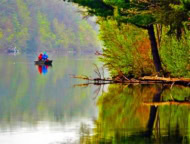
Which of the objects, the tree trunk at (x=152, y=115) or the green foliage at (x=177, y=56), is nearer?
the tree trunk at (x=152, y=115)

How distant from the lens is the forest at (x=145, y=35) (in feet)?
95.6

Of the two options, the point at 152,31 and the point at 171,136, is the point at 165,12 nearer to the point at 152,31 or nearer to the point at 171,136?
the point at 152,31

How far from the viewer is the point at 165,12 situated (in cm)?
2852

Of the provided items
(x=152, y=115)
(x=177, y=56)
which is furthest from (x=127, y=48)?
(x=152, y=115)

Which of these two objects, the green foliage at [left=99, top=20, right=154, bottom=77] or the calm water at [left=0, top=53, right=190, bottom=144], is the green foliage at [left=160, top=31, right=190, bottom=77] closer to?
the calm water at [left=0, top=53, right=190, bottom=144]

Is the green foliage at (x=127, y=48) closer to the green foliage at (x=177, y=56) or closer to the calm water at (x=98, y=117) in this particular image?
the green foliage at (x=177, y=56)

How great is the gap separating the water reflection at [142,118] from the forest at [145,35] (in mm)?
2845

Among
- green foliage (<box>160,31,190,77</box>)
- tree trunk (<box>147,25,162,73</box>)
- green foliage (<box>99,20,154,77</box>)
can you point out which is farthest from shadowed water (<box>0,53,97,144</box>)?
green foliage (<box>99,20,154,77</box>)

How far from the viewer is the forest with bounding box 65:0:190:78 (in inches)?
1147

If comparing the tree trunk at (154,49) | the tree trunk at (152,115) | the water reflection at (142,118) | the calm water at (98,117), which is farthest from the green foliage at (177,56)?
the tree trunk at (152,115)

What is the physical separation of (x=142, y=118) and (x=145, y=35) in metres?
19.8

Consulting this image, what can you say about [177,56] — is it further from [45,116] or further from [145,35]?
[45,116]

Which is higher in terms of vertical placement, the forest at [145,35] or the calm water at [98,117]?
the forest at [145,35]

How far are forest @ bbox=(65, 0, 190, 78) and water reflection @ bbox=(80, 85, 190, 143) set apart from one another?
2845 mm
